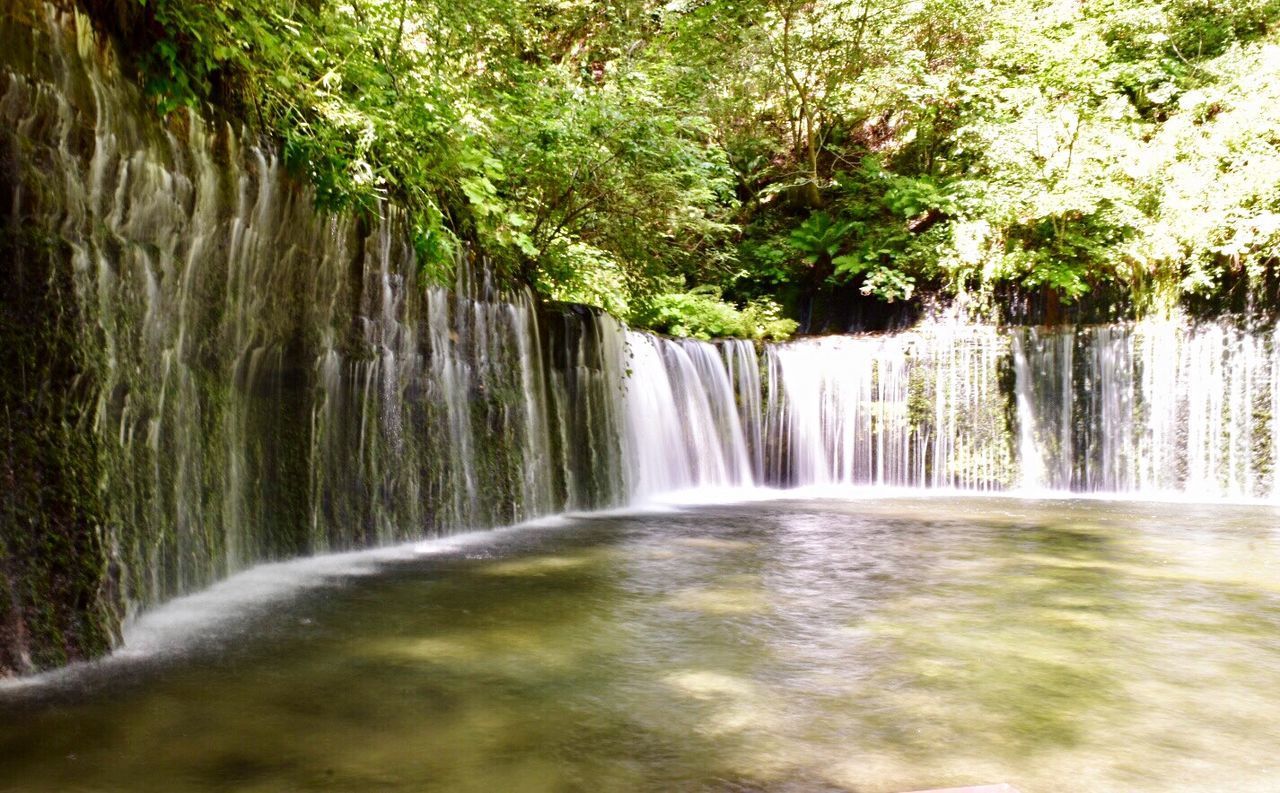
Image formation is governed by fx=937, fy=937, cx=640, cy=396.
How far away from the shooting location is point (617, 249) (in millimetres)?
11805

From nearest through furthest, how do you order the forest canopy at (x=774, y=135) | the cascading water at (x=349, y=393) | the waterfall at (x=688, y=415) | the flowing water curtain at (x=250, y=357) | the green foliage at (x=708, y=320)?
the cascading water at (x=349, y=393) < the flowing water curtain at (x=250, y=357) < the forest canopy at (x=774, y=135) < the waterfall at (x=688, y=415) < the green foliage at (x=708, y=320)

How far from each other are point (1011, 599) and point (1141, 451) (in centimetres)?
931

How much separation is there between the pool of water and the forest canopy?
3039 mm

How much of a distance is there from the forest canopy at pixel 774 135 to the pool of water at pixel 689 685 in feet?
9.97

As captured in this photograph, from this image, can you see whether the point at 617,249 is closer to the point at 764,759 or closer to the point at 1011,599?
the point at 1011,599

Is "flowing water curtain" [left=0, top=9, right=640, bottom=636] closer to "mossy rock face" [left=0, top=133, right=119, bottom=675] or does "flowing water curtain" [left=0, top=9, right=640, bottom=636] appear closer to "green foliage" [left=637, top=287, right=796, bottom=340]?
"mossy rock face" [left=0, top=133, right=119, bottom=675]

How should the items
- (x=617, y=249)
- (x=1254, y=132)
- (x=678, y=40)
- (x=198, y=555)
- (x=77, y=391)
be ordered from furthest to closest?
1. (x=678, y=40)
2. (x=1254, y=132)
3. (x=617, y=249)
4. (x=198, y=555)
5. (x=77, y=391)

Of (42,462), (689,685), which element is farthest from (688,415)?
(42,462)

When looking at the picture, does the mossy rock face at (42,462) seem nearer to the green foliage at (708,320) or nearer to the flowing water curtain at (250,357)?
the flowing water curtain at (250,357)

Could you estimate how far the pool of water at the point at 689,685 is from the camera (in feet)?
10.5

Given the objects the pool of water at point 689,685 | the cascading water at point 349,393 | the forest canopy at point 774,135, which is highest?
the forest canopy at point 774,135

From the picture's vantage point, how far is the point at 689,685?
4.19 meters

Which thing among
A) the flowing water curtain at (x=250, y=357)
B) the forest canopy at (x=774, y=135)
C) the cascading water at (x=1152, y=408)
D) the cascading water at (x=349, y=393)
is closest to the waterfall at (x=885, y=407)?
the cascading water at (x=349, y=393)

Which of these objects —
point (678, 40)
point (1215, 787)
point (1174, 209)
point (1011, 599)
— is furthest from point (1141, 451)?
point (1215, 787)
